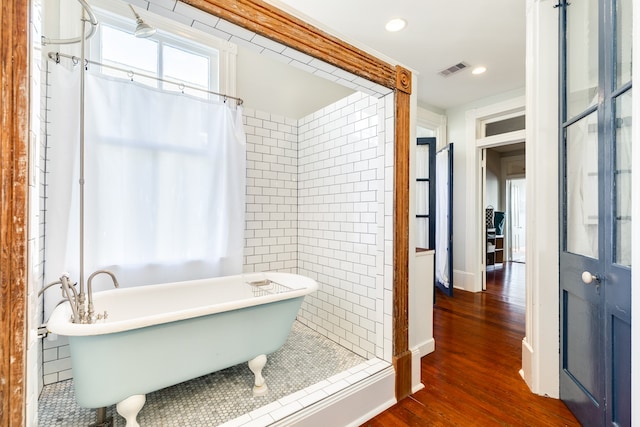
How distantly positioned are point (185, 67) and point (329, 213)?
1748 mm

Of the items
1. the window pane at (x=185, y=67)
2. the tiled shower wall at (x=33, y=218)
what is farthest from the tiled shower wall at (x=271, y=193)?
the tiled shower wall at (x=33, y=218)

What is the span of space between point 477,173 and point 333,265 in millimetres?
2844

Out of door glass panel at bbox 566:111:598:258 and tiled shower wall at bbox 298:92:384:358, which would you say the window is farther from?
door glass panel at bbox 566:111:598:258

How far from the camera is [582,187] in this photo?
1.59 metres

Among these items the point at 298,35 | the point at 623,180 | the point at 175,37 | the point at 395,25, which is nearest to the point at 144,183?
the point at 175,37

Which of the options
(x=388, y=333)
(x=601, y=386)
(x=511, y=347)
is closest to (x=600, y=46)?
(x=601, y=386)

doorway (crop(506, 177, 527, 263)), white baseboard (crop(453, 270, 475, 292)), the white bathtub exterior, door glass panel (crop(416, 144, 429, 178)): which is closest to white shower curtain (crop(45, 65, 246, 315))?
the white bathtub exterior

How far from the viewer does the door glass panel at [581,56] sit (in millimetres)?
1482

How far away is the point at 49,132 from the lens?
1813mm

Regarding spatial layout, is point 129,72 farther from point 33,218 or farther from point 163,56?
point 33,218

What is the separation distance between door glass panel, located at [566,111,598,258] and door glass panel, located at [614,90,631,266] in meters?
0.18

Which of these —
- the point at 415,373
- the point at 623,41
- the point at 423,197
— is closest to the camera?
the point at 623,41

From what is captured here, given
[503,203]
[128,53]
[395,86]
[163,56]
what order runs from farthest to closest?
[503,203], [163,56], [128,53], [395,86]

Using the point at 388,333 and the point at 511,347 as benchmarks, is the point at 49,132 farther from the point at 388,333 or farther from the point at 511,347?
the point at 511,347
